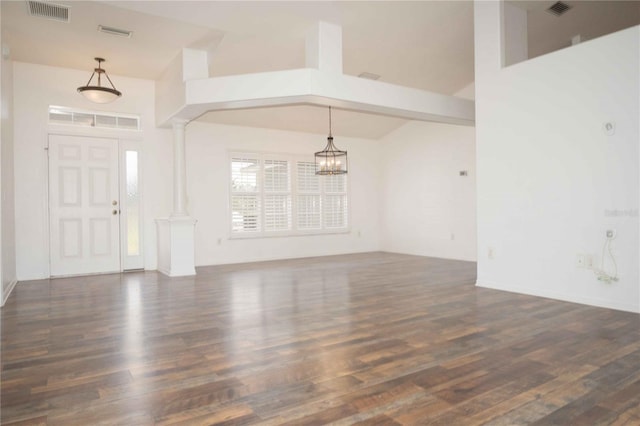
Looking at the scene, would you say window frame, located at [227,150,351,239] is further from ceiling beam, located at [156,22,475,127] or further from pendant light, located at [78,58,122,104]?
pendant light, located at [78,58,122,104]

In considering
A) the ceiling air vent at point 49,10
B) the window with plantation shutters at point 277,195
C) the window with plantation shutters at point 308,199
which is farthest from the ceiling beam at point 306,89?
the window with plantation shutters at point 308,199

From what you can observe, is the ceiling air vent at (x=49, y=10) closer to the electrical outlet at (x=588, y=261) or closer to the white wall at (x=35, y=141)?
the white wall at (x=35, y=141)

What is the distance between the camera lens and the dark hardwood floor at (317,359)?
195 cm

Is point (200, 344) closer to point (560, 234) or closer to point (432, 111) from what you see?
point (560, 234)

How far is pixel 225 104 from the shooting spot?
16.9ft

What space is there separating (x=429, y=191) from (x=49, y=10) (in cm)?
666

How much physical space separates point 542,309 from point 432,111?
308cm

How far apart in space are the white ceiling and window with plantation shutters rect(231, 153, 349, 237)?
2.27 meters

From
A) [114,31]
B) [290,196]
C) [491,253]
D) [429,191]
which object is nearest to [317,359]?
[491,253]

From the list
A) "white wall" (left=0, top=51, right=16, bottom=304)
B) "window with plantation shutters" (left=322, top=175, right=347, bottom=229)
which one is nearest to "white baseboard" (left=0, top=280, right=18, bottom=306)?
"white wall" (left=0, top=51, right=16, bottom=304)

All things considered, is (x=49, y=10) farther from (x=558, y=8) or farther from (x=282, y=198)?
(x=558, y=8)

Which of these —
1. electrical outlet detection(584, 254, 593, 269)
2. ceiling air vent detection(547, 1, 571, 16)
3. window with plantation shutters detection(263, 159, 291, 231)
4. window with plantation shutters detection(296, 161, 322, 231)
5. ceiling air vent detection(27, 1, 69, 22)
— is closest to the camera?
electrical outlet detection(584, 254, 593, 269)

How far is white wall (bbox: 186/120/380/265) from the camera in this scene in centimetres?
737

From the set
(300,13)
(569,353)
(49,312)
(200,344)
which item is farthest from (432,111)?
(49,312)
